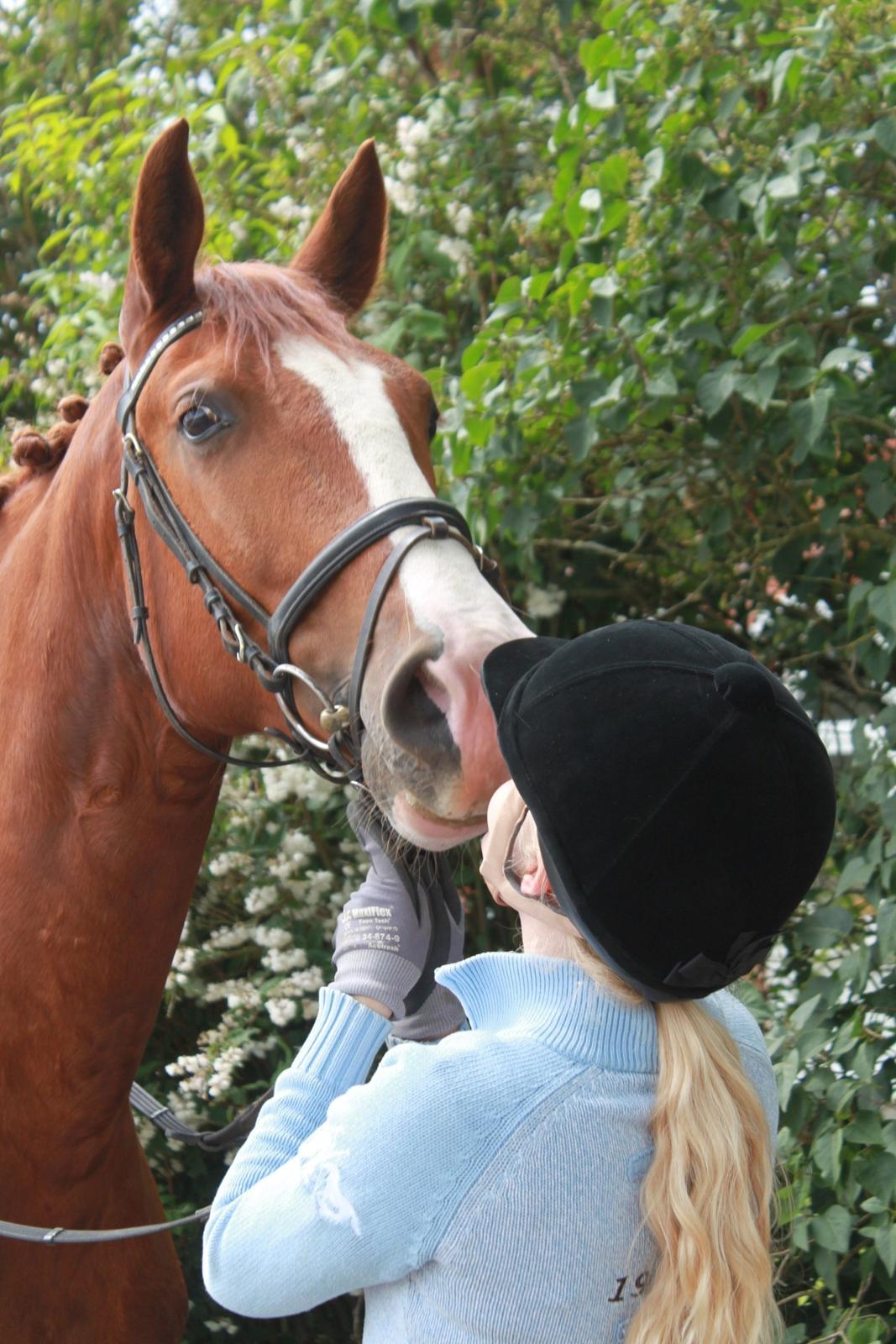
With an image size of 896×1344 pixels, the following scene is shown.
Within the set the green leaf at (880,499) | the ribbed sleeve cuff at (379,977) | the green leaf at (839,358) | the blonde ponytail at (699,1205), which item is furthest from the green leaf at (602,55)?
the blonde ponytail at (699,1205)

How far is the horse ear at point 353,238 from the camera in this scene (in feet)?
6.89

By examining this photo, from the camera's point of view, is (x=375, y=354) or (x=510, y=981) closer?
(x=510, y=981)

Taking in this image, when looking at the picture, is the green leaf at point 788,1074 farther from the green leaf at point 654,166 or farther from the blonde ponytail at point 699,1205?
the green leaf at point 654,166

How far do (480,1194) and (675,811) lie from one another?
0.40 m

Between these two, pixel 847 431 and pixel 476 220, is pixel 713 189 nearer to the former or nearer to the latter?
pixel 847 431

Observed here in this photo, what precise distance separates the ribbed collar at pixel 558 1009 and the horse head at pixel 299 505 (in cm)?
23

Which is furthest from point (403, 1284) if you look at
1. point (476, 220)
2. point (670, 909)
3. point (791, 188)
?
point (476, 220)

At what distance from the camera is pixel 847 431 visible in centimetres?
276

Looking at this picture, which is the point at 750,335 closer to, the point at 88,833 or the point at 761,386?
the point at 761,386

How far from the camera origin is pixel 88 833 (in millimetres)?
1815

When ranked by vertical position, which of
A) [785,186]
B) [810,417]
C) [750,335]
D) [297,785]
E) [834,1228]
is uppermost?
[785,186]

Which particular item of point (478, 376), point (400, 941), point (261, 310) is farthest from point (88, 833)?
point (478, 376)

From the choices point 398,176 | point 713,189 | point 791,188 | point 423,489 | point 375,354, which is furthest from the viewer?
point 398,176

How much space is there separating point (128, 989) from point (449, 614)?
83cm
